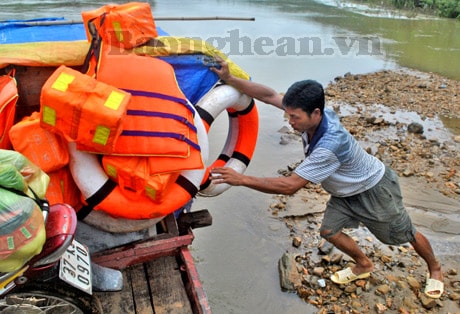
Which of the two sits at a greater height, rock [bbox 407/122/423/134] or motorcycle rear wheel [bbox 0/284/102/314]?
motorcycle rear wheel [bbox 0/284/102/314]

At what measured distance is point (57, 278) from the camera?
6.72ft

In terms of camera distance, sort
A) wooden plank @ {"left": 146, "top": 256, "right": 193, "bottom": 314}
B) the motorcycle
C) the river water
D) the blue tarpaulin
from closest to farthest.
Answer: the motorcycle
wooden plank @ {"left": 146, "top": 256, "right": 193, "bottom": 314}
the blue tarpaulin
the river water

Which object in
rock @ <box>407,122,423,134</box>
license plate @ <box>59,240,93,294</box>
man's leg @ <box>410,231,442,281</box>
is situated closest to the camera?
license plate @ <box>59,240,93,294</box>

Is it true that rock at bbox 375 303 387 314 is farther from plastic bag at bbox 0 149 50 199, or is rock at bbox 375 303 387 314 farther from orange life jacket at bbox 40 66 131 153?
plastic bag at bbox 0 149 50 199

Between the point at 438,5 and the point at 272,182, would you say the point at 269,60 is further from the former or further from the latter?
the point at 438,5

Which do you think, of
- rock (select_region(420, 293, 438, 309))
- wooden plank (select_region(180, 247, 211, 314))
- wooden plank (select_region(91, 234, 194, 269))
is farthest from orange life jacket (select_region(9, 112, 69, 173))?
rock (select_region(420, 293, 438, 309))

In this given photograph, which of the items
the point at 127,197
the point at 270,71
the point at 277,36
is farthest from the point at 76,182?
the point at 277,36

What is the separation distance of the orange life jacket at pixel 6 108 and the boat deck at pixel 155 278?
2.61 feet

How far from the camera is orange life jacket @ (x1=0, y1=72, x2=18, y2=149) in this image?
215cm

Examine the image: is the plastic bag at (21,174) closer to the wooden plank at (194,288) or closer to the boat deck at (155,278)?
the boat deck at (155,278)

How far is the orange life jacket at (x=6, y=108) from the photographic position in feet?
7.06

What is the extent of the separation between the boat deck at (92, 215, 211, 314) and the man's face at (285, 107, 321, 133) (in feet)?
3.10

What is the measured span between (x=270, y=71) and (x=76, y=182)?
8.76 meters

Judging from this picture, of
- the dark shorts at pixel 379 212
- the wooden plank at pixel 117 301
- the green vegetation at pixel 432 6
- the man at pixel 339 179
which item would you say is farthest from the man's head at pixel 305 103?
the green vegetation at pixel 432 6
